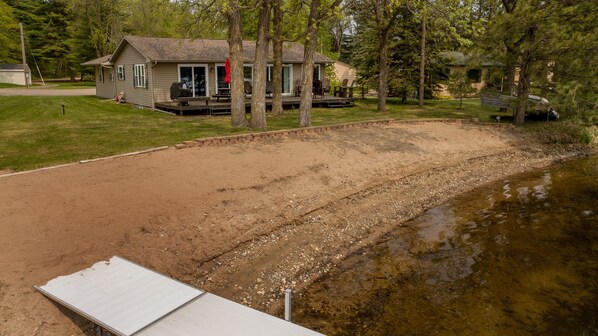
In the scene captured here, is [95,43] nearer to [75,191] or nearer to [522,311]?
[75,191]

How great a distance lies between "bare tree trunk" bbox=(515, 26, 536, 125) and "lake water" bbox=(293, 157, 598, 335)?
8576 millimetres

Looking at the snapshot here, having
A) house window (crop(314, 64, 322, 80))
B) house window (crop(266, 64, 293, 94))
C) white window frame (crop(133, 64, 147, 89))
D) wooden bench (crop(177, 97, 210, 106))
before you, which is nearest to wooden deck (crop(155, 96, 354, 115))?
wooden bench (crop(177, 97, 210, 106))

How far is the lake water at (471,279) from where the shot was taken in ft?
20.1

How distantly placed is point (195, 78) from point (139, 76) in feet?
10.8

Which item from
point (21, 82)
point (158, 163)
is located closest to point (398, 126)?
point (158, 163)

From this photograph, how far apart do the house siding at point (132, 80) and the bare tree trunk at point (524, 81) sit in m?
17.4

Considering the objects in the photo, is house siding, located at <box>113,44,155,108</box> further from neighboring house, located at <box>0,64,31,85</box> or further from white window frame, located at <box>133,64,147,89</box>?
neighboring house, located at <box>0,64,31,85</box>

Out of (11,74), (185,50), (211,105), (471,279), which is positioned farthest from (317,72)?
(11,74)

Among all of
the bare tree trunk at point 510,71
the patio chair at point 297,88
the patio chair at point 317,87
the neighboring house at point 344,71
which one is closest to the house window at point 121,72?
the patio chair at point 297,88

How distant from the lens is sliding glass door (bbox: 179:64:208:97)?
2323 centimetres

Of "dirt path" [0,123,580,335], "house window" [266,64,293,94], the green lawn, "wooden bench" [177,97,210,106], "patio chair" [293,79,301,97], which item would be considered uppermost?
"house window" [266,64,293,94]

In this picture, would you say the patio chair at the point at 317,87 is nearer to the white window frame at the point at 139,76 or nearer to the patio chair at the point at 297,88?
the patio chair at the point at 297,88

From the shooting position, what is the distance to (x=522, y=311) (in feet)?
21.0

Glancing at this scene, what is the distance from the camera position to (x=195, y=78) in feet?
77.3
